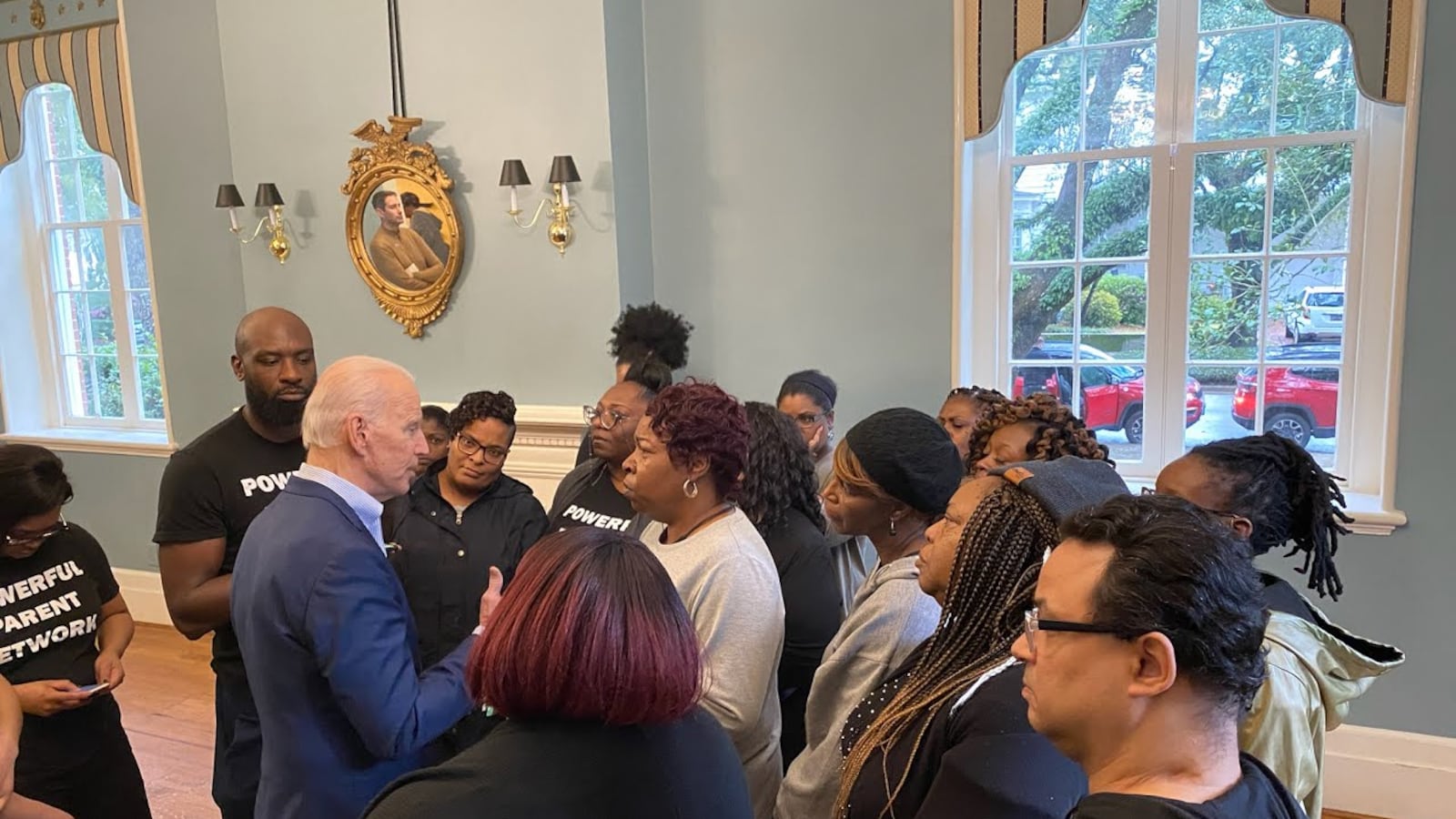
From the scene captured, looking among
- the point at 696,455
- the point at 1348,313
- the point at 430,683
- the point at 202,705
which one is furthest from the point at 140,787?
the point at 1348,313

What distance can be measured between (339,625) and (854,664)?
84 cm

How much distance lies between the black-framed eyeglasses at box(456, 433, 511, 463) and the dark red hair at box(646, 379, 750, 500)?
0.78 m

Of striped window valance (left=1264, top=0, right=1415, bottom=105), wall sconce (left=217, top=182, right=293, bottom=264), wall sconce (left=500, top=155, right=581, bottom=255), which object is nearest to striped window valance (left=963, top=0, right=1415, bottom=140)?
striped window valance (left=1264, top=0, right=1415, bottom=105)

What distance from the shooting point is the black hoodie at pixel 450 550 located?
91.2 inches

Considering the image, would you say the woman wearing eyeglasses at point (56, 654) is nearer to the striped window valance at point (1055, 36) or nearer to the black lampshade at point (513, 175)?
the black lampshade at point (513, 175)

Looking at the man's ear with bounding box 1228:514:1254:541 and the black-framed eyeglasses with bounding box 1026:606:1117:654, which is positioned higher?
the black-framed eyeglasses with bounding box 1026:606:1117:654

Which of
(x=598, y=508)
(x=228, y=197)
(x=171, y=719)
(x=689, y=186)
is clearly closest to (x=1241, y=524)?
(x=598, y=508)

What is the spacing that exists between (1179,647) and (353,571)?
1.21m

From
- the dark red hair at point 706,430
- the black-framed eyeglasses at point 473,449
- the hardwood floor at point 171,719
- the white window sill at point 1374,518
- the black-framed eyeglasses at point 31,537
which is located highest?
the dark red hair at point 706,430

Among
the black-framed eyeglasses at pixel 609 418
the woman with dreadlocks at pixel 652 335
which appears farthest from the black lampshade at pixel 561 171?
the black-framed eyeglasses at pixel 609 418

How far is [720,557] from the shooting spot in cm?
164

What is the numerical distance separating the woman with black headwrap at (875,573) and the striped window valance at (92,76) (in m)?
4.70

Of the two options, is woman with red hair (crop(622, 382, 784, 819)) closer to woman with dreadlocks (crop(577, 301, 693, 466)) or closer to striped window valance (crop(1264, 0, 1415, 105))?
woman with dreadlocks (crop(577, 301, 693, 466))

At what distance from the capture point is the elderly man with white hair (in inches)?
57.9
